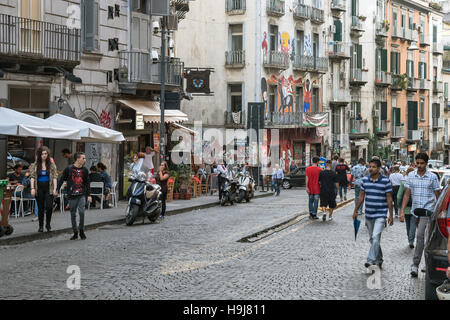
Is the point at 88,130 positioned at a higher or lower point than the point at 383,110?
lower

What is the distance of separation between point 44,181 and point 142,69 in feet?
43.8

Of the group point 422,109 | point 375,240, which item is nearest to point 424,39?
point 422,109

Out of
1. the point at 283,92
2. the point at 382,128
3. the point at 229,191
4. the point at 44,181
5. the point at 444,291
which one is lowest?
the point at 444,291

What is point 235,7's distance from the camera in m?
48.2

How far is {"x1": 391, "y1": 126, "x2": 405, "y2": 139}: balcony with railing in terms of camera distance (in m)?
66.8

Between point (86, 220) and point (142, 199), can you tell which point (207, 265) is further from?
point (86, 220)

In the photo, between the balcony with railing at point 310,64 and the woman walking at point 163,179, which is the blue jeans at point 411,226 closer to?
the woman walking at point 163,179

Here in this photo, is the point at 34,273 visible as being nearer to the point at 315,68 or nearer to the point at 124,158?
the point at 124,158

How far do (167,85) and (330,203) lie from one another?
11.0 meters

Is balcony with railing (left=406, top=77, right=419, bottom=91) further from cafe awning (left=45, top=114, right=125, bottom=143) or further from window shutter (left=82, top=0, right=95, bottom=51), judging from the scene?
cafe awning (left=45, top=114, right=125, bottom=143)

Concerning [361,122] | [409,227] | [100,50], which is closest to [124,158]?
[100,50]

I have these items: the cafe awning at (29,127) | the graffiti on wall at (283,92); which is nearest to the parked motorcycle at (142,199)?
the cafe awning at (29,127)

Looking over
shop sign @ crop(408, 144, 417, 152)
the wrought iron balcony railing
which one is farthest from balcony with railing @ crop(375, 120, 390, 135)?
the wrought iron balcony railing

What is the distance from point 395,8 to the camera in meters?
67.4
